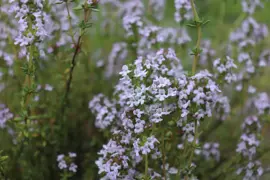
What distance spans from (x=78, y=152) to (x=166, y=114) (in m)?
0.91

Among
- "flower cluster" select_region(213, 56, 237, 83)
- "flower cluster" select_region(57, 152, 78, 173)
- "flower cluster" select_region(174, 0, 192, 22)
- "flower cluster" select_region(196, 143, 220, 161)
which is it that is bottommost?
"flower cluster" select_region(57, 152, 78, 173)

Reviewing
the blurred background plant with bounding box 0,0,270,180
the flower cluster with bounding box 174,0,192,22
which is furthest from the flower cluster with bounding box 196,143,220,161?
the flower cluster with bounding box 174,0,192,22

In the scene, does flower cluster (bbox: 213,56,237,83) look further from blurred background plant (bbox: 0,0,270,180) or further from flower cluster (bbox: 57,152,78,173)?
flower cluster (bbox: 57,152,78,173)

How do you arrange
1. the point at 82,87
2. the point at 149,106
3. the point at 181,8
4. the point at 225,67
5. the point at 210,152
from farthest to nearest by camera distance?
1. the point at 82,87
2. the point at 210,152
3. the point at 181,8
4. the point at 225,67
5. the point at 149,106

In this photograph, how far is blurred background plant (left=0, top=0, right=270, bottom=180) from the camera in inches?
70.2

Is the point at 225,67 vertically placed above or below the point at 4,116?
above

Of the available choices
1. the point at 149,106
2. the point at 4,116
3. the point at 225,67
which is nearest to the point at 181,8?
the point at 225,67

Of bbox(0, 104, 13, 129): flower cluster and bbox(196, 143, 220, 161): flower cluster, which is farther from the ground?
bbox(0, 104, 13, 129): flower cluster

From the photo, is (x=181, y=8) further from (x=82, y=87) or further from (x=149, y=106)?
(x=82, y=87)

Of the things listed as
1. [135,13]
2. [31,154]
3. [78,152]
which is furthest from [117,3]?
[31,154]

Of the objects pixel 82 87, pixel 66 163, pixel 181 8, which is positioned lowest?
pixel 66 163

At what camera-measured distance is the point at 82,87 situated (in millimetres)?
2629

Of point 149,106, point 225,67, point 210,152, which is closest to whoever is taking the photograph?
point 149,106

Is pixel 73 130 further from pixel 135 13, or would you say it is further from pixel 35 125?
pixel 135 13
